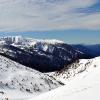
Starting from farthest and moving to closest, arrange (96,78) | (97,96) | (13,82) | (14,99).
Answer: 1. (13,82)
2. (14,99)
3. (96,78)
4. (97,96)

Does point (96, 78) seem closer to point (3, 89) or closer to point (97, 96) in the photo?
point (97, 96)

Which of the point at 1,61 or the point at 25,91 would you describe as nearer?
the point at 25,91

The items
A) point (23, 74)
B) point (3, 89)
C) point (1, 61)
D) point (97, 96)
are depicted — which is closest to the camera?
point (97, 96)

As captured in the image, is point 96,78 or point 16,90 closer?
point 96,78

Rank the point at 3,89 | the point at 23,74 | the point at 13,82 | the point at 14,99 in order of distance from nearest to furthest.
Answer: the point at 14,99 → the point at 3,89 → the point at 13,82 → the point at 23,74

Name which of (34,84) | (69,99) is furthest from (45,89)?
(69,99)

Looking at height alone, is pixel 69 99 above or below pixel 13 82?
above

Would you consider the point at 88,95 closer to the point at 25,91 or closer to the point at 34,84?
the point at 25,91

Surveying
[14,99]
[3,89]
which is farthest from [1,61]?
[14,99]

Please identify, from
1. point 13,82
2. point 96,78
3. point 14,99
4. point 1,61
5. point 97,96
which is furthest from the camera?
point 1,61
